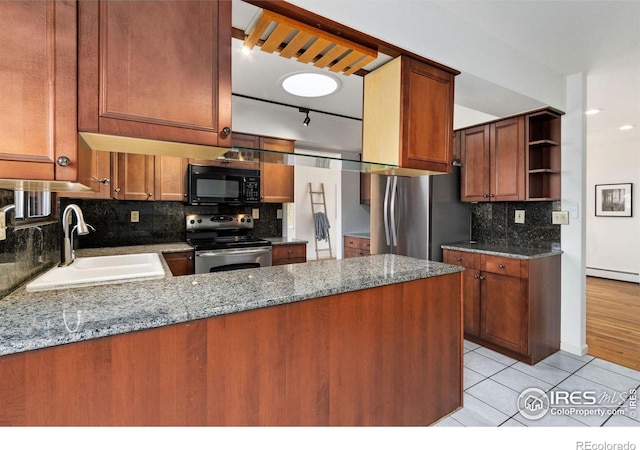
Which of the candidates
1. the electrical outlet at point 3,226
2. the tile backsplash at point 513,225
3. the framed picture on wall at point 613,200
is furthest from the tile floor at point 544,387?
the framed picture on wall at point 613,200

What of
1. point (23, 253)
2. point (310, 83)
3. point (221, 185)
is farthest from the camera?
point (221, 185)

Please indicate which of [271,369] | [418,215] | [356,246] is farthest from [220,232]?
[271,369]

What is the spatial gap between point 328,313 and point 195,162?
2.52 meters

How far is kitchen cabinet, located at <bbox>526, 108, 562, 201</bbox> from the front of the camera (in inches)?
111

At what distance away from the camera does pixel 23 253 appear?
1.42m

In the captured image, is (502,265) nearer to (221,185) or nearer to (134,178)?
(221,185)

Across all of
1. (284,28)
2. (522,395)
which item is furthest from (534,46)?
(522,395)

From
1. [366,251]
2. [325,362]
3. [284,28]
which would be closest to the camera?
[325,362]

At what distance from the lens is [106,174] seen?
8.94 ft

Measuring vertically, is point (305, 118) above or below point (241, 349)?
above

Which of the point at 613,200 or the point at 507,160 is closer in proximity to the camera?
the point at 507,160

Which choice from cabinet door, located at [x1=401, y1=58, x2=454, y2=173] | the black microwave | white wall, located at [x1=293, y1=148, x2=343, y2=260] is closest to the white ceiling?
cabinet door, located at [x1=401, y1=58, x2=454, y2=173]

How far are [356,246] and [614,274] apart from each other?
432cm

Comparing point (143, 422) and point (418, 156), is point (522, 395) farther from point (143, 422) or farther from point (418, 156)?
point (143, 422)
